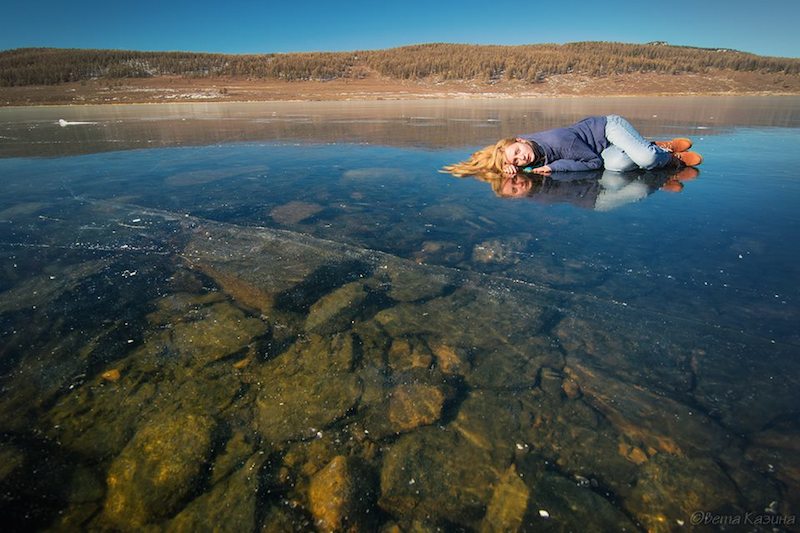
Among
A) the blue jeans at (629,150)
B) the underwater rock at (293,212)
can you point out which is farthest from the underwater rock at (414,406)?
the blue jeans at (629,150)

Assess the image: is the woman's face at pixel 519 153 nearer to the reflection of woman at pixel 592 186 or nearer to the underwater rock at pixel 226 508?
the reflection of woman at pixel 592 186

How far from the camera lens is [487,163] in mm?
6055

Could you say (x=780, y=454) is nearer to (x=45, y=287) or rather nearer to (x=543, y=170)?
(x=45, y=287)

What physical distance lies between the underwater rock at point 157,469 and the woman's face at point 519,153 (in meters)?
5.41

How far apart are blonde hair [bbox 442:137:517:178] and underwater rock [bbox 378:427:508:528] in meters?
4.99

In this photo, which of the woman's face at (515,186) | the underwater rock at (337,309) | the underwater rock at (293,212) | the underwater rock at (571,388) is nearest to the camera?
the underwater rock at (571,388)

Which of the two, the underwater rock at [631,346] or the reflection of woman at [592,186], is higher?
the reflection of woman at [592,186]

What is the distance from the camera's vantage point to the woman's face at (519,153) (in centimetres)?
570

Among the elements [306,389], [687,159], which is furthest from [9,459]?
[687,159]

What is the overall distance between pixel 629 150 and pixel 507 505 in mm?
5960

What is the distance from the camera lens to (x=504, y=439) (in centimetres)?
152

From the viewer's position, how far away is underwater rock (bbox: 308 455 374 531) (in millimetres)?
1232

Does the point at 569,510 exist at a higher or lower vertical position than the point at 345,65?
lower

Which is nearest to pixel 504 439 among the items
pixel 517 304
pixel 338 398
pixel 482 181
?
pixel 338 398
